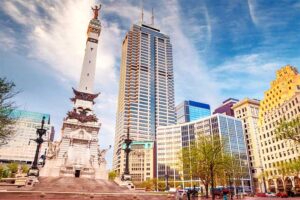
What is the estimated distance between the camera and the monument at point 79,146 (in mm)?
44219

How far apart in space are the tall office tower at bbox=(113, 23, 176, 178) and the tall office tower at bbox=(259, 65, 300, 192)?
74.9 metres

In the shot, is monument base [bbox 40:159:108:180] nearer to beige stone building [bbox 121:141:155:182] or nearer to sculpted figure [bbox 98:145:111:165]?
sculpted figure [bbox 98:145:111:165]

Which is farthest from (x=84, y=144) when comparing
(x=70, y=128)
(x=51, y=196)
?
(x=51, y=196)

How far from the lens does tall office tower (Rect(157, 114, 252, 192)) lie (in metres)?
98.9

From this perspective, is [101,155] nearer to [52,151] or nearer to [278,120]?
[52,151]

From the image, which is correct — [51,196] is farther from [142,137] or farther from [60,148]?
[142,137]

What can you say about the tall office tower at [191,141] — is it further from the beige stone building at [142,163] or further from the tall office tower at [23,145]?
the tall office tower at [23,145]

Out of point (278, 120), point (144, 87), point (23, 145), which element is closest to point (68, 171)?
point (278, 120)

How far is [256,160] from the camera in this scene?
9956 centimetres

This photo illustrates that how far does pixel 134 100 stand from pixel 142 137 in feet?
81.3

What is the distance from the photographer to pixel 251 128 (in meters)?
105

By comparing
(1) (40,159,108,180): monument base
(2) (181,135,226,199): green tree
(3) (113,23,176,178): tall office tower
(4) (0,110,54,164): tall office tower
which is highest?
(3) (113,23,176,178): tall office tower

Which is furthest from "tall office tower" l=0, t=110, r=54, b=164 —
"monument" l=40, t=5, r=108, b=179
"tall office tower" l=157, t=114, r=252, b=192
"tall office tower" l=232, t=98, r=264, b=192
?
"tall office tower" l=232, t=98, r=264, b=192

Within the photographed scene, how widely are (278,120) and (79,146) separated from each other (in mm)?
58412
